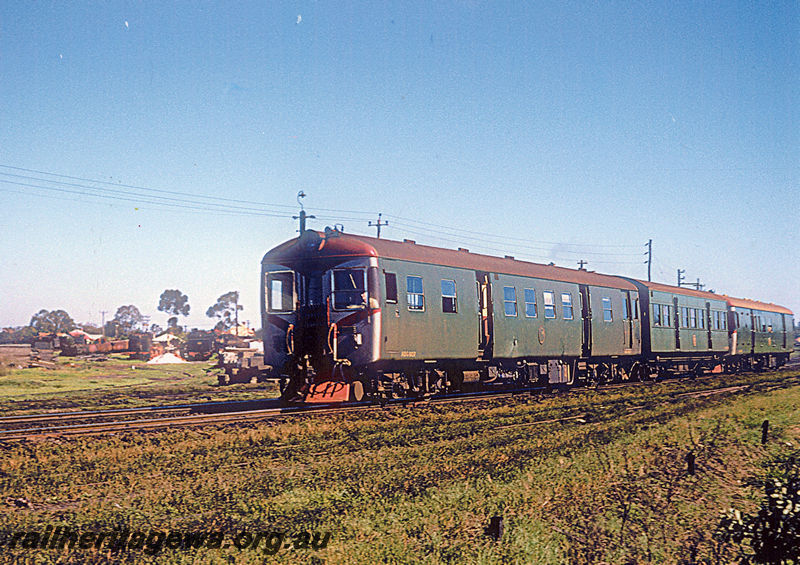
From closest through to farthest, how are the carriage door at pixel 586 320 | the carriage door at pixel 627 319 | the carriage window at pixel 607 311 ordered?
the carriage door at pixel 586 320 < the carriage window at pixel 607 311 < the carriage door at pixel 627 319

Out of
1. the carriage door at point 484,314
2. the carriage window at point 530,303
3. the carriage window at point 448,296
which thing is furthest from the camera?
the carriage window at point 530,303

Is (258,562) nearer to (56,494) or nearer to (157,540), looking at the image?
(157,540)

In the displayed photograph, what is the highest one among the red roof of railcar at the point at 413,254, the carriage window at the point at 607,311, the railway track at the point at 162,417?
the red roof of railcar at the point at 413,254

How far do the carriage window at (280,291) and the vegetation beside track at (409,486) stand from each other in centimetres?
330

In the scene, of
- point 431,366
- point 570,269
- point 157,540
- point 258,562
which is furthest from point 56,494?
point 570,269

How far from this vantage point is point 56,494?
7930mm

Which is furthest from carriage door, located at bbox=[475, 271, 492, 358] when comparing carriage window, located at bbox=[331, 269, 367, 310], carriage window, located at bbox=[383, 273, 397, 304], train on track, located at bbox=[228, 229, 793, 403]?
carriage window, located at bbox=[331, 269, 367, 310]

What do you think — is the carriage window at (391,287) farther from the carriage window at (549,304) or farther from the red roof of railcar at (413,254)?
the carriage window at (549,304)

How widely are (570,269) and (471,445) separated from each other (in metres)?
13.1

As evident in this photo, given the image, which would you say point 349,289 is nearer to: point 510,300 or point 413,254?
point 413,254

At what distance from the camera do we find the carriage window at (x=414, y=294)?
50.8 ft

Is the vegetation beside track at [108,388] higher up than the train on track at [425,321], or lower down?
lower down

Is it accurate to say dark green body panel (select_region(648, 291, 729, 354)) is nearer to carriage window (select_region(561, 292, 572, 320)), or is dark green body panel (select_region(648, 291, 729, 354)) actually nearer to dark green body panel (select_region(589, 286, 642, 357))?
dark green body panel (select_region(589, 286, 642, 357))

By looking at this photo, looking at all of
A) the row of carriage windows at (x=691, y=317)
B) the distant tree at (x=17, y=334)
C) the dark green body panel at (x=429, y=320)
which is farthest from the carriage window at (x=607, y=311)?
the distant tree at (x=17, y=334)
